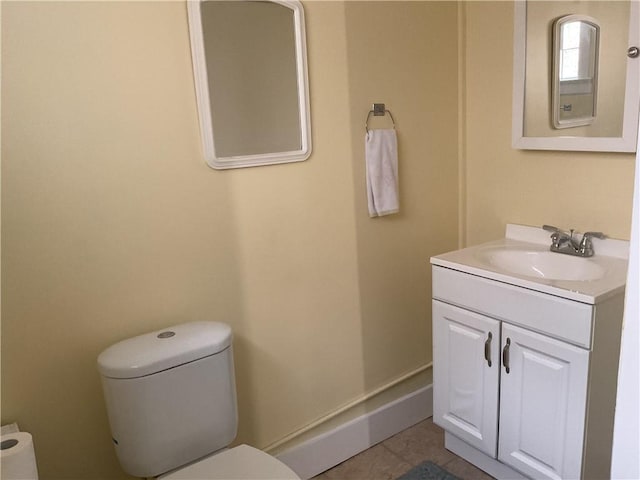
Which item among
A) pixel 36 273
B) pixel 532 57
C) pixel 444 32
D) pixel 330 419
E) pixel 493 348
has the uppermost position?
pixel 444 32

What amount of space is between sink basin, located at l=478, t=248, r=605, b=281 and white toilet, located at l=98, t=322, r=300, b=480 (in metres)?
1.05

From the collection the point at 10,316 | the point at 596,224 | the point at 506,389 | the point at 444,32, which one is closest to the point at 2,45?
the point at 10,316

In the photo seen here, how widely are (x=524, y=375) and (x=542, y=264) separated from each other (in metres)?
0.47

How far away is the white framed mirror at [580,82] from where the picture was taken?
5.65 feet

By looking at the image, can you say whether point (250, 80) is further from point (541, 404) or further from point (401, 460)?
point (401, 460)

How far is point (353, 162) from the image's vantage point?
2012mm

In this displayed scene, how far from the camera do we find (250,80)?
1.70m

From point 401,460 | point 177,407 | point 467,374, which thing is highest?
point 177,407

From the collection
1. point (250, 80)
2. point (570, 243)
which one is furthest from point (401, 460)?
point (250, 80)

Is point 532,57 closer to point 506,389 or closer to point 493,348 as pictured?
point 493,348

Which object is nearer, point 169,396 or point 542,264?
point 169,396

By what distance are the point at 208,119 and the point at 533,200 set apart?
1.34m

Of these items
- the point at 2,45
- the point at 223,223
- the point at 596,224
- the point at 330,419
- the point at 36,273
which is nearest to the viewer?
the point at 2,45

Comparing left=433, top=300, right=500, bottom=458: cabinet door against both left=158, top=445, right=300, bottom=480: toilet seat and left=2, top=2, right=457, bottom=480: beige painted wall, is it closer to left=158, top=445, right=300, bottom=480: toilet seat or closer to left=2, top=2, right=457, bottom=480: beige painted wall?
left=2, top=2, right=457, bottom=480: beige painted wall
